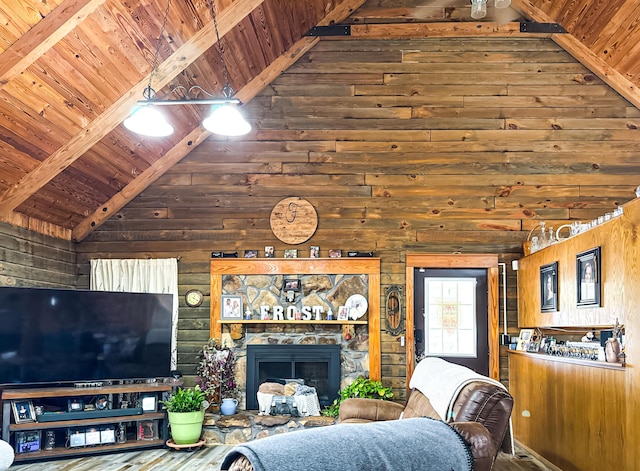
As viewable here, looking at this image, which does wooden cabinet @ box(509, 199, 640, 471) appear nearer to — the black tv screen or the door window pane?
the door window pane

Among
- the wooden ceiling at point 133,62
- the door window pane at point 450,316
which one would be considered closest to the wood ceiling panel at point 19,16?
the wooden ceiling at point 133,62

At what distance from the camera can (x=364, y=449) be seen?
194 cm

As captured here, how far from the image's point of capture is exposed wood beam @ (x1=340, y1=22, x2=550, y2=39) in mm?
7078

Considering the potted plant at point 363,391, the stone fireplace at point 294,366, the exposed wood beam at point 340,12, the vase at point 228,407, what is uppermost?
the exposed wood beam at point 340,12

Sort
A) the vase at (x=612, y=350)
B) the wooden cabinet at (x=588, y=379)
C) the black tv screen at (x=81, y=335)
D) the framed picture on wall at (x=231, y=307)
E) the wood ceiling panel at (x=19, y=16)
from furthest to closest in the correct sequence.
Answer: the framed picture on wall at (x=231, y=307) → the black tv screen at (x=81, y=335) → the vase at (x=612, y=350) → the wooden cabinet at (x=588, y=379) → the wood ceiling panel at (x=19, y=16)

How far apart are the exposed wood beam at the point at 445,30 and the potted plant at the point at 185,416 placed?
416 centimetres

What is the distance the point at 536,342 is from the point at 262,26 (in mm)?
3915

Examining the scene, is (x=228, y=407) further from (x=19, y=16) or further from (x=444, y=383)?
(x=19, y=16)

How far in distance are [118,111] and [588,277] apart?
13.0 feet

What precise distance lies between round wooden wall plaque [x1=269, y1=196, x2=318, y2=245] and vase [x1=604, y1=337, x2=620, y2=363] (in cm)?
339

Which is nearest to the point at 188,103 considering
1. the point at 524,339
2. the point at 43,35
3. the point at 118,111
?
the point at 43,35

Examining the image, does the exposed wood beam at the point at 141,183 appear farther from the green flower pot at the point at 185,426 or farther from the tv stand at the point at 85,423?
the green flower pot at the point at 185,426

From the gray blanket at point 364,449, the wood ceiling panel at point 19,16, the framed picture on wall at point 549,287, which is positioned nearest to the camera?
the gray blanket at point 364,449

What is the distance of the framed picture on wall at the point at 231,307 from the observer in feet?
23.2
